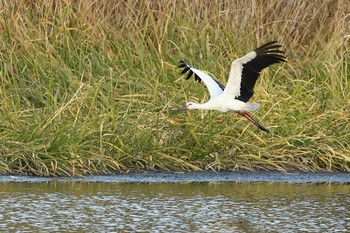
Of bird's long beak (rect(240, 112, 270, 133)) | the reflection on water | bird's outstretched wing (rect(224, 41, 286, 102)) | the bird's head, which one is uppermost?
bird's outstretched wing (rect(224, 41, 286, 102))

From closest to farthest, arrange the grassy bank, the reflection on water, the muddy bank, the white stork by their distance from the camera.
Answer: the reflection on water → the muddy bank → the white stork → the grassy bank

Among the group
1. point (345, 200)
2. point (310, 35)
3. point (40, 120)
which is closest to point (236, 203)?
point (345, 200)

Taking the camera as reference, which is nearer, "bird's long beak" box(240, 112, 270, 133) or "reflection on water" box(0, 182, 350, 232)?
"reflection on water" box(0, 182, 350, 232)

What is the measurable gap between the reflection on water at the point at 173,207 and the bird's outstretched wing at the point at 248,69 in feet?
2.90

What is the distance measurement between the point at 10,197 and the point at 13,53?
2744 mm

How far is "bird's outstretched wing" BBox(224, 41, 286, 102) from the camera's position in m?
8.20

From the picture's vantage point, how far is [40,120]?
884cm

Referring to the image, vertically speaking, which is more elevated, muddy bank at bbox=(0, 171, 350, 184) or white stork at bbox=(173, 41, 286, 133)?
white stork at bbox=(173, 41, 286, 133)

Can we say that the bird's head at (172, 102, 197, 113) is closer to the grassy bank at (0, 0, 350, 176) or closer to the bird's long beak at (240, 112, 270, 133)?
the grassy bank at (0, 0, 350, 176)

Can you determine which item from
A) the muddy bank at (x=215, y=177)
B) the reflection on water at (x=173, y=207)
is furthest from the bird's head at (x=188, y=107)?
the reflection on water at (x=173, y=207)

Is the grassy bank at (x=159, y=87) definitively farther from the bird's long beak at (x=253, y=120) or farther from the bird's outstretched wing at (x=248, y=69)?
the bird's outstretched wing at (x=248, y=69)

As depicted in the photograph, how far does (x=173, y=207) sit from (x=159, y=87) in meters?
2.57

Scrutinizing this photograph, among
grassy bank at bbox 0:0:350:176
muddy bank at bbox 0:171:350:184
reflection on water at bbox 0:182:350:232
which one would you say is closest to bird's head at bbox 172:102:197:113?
grassy bank at bbox 0:0:350:176

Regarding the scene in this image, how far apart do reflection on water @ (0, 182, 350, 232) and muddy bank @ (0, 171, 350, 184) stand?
12 cm
